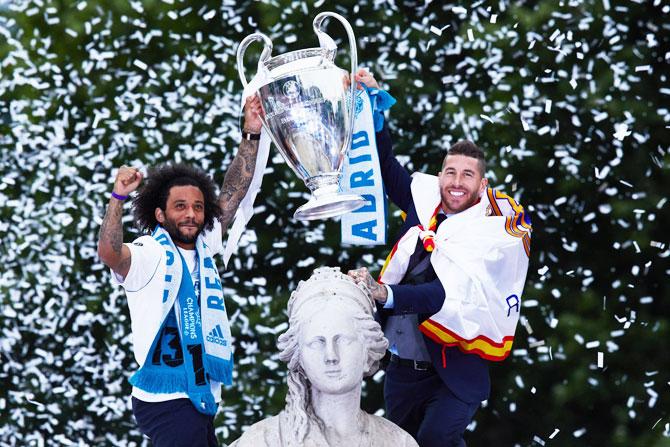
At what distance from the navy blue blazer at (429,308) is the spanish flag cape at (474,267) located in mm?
50

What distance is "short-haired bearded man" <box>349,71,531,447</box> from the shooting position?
4773 mm

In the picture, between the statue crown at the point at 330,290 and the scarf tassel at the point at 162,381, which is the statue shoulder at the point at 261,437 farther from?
→ the scarf tassel at the point at 162,381

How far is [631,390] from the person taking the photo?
861cm

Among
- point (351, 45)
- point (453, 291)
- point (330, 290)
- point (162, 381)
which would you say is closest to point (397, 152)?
point (453, 291)

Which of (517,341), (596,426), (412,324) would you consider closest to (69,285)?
(517,341)

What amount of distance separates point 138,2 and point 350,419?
5653 mm

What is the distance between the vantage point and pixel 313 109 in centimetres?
434

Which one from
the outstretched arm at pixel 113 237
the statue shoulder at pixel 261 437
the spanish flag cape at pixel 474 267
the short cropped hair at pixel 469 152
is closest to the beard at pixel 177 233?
the outstretched arm at pixel 113 237

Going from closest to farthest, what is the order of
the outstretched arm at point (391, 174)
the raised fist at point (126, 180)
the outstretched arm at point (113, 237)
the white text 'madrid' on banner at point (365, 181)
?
the raised fist at point (126, 180) → the outstretched arm at point (113, 237) → the white text 'madrid' on banner at point (365, 181) → the outstretched arm at point (391, 174)

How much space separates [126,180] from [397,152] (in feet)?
13.9

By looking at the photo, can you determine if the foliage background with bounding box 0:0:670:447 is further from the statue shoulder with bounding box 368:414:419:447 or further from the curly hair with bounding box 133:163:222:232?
the statue shoulder with bounding box 368:414:419:447

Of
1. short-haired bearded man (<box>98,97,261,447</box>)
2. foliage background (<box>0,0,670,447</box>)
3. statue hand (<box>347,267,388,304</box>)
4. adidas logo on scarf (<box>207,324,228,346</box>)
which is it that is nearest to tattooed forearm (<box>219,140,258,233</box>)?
short-haired bearded man (<box>98,97,261,447</box>)

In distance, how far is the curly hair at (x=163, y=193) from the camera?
5.09m

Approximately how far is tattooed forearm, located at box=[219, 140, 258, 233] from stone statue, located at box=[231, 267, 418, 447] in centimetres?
134
